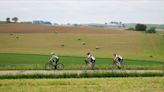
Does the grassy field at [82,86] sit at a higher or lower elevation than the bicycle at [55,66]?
higher

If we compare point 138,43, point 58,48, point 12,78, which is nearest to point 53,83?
point 12,78

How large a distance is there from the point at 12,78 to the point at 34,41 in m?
40.8

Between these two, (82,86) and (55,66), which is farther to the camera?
(55,66)

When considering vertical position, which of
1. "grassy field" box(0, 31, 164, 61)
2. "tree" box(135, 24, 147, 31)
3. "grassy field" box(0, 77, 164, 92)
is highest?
"grassy field" box(0, 77, 164, 92)

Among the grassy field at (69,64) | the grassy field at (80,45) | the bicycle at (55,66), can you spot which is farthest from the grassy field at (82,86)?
the grassy field at (80,45)

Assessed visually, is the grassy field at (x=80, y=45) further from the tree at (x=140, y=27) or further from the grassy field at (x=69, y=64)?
the tree at (x=140, y=27)

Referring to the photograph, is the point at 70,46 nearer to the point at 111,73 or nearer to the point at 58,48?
the point at 58,48

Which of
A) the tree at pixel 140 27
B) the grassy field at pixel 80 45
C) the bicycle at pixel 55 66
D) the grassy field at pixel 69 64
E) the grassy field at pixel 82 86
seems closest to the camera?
the grassy field at pixel 82 86

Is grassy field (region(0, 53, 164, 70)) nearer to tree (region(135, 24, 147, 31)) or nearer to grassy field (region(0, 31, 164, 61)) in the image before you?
grassy field (region(0, 31, 164, 61))

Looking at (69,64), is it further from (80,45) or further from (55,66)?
(80,45)

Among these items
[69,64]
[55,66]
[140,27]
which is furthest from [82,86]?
[140,27]

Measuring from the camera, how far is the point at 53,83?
59.0 ft

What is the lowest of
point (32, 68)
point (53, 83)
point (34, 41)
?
point (34, 41)

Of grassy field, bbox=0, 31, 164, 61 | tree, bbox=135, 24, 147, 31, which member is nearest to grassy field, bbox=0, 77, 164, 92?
grassy field, bbox=0, 31, 164, 61
